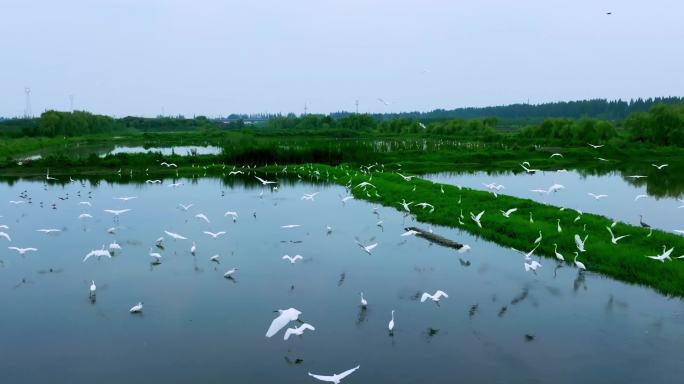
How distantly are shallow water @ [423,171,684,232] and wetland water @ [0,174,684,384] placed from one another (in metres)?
6.93

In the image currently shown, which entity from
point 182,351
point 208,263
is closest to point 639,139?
point 208,263

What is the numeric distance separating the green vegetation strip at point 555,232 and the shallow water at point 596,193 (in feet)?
11.1

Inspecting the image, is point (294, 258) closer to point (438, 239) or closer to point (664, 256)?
point (438, 239)

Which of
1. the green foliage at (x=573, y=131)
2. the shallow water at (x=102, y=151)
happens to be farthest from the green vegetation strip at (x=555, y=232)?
the green foliage at (x=573, y=131)

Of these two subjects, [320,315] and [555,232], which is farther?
[555,232]

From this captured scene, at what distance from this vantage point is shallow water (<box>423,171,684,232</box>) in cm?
1968

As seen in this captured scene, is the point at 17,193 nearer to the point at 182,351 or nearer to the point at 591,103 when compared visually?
the point at 182,351

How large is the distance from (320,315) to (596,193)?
1908 centimetres

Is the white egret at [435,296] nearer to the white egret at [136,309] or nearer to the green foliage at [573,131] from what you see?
the white egret at [136,309]

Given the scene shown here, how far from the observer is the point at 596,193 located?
25.5m

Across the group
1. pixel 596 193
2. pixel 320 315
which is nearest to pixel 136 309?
pixel 320 315

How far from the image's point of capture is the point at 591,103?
13062 centimetres

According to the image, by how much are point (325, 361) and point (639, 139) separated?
53.6 metres

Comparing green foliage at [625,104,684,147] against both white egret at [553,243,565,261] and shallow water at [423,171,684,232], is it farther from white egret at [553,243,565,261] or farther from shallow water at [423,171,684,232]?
white egret at [553,243,565,261]
